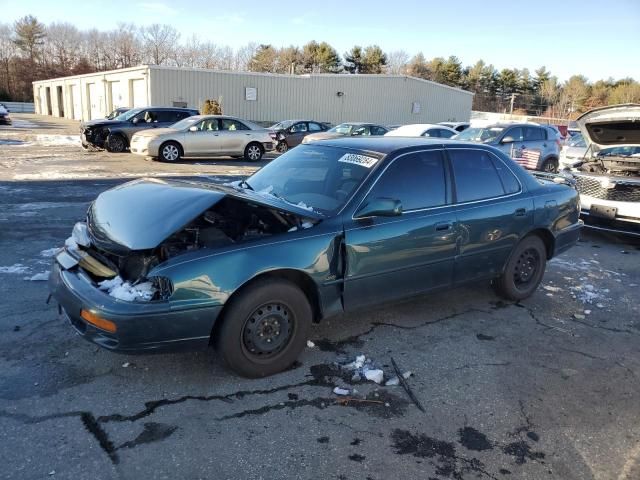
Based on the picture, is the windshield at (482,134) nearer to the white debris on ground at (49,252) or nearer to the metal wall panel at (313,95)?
the white debris on ground at (49,252)

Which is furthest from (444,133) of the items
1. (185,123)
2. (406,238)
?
(406,238)

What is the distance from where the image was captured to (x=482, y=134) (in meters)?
14.1

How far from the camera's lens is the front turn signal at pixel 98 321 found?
304 cm

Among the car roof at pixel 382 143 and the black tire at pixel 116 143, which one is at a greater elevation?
the car roof at pixel 382 143

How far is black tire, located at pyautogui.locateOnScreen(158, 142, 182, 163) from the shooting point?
16.1 metres

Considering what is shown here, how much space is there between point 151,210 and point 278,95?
30.2 m

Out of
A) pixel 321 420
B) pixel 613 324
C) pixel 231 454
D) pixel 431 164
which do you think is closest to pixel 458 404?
pixel 321 420

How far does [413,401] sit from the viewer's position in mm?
3398

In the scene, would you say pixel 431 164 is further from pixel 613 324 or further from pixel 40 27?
pixel 40 27

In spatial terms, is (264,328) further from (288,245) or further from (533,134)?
(533,134)

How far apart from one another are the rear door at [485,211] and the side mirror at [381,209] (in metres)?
0.87

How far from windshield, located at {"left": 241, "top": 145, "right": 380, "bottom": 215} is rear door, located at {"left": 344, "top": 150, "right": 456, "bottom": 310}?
205 millimetres

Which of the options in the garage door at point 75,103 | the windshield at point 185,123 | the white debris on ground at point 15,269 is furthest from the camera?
the garage door at point 75,103

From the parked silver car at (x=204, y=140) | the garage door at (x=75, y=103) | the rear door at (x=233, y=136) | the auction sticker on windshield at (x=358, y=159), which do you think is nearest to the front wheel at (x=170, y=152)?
the parked silver car at (x=204, y=140)
